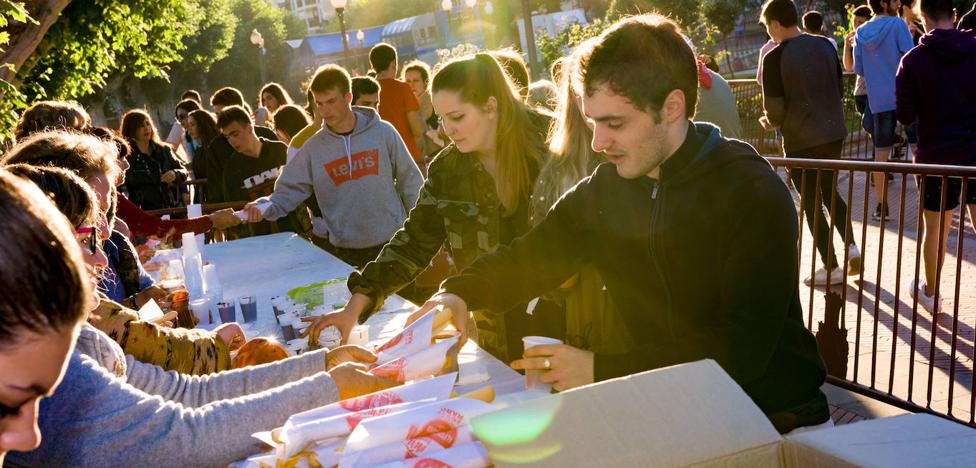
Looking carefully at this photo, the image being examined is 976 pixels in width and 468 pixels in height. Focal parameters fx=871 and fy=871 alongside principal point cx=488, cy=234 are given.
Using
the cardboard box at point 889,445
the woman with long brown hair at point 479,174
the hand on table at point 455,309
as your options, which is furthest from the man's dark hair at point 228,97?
the cardboard box at point 889,445

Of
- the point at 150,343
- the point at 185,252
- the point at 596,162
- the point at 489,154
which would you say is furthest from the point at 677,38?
the point at 185,252

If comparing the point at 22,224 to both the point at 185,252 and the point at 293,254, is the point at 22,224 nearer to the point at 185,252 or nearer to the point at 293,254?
the point at 185,252

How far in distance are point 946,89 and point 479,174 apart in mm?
3925

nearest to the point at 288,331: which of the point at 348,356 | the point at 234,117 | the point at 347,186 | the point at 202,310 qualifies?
the point at 202,310

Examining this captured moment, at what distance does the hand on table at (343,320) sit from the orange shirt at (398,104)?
6314mm

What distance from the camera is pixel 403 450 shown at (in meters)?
1.77

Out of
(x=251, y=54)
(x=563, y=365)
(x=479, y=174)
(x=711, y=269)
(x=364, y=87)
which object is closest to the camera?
(x=563, y=365)

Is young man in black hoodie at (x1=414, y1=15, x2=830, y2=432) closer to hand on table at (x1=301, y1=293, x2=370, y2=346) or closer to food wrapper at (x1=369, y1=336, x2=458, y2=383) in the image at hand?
food wrapper at (x1=369, y1=336, x2=458, y2=383)

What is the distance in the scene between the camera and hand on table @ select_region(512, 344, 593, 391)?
222 centimetres

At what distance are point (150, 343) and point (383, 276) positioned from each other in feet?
3.26

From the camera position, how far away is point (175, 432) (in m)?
2.00

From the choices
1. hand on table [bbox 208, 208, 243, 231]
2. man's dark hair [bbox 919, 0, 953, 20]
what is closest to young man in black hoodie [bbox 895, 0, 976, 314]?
man's dark hair [bbox 919, 0, 953, 20]

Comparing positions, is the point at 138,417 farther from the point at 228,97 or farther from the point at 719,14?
the point at 719,14

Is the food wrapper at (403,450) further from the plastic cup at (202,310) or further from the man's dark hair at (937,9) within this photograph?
the man's dark hair at (937,9)
